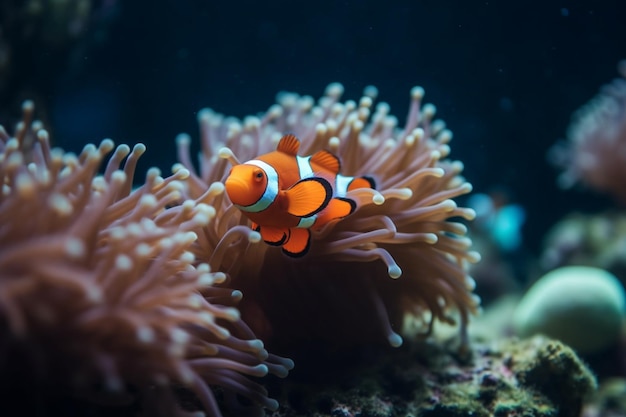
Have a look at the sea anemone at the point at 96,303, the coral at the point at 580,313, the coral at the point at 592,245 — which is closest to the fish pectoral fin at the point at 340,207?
the sea anemone at the point at 96,303

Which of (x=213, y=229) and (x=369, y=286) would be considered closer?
(x=213, y=229)

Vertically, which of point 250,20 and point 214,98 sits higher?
point 250,20

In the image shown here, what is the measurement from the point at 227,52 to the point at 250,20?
37 centimetres

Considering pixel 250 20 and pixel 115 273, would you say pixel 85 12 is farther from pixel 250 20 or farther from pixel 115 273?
pixel 115 273

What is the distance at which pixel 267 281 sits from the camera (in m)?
2.20

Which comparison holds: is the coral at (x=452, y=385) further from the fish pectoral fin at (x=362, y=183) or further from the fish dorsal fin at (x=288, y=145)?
the fish dorsal fin at (x=288, y=145)

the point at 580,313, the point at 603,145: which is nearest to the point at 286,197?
the point at 580,313

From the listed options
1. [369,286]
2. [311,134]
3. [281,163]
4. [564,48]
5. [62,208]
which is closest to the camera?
[62,208]

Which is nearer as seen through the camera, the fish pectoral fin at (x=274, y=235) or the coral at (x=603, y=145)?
the fish pectoral fin at (x=274, y=235)

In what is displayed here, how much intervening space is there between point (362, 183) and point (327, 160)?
8.1 inches

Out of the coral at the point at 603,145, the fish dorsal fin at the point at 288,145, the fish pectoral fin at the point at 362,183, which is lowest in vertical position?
the fish dorsal fin at the point at 288,145

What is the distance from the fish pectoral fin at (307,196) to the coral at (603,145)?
447 centimetres

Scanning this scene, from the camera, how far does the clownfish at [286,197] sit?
1.89 m

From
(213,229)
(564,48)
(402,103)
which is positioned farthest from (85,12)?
(564,48)
